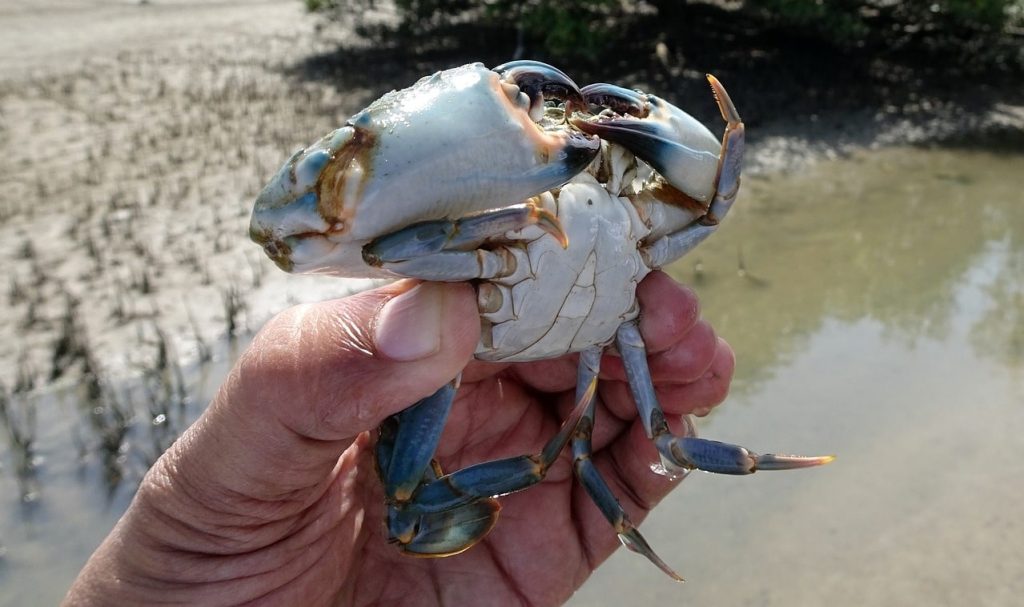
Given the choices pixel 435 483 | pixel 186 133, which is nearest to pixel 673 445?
pixel 435 483

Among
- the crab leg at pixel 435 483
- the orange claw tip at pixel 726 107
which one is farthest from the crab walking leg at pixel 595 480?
the orange claw tip at pixel 726 107

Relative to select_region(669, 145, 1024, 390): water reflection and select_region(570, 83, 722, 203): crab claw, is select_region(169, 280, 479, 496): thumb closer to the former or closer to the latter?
select_region(570, 83, 722, 203): crab claw

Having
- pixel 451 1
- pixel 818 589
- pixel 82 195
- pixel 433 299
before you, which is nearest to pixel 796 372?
pixel 818 589

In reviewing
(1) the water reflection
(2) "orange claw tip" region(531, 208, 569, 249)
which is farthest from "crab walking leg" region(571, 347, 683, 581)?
(1) the water reflection

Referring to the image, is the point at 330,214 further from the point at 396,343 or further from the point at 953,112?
the point at 953,112

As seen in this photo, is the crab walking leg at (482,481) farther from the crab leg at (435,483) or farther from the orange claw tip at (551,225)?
the orange claw tip at (551,225)

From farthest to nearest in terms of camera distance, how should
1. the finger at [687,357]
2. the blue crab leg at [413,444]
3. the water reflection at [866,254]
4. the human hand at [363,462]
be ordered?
1. the water reflection at [866,254]
2. the finger at [687,357]
3. the blue crab leg at [413,444]
4. the human hand at [363,462]
